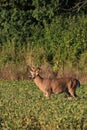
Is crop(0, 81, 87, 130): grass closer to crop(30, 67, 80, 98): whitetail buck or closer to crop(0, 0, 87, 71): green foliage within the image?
crop(30, 67, 80, 98): whitetail buck

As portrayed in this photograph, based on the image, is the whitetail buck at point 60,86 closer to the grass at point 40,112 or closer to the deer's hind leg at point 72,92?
the deer's hind leg at point 72,92

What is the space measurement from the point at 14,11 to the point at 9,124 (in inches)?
567

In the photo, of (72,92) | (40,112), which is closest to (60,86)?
(72,92)

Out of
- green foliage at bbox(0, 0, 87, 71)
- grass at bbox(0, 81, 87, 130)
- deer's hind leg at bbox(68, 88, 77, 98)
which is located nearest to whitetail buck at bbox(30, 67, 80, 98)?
deer's hind leg at bbox(68, 88, 77, 98)

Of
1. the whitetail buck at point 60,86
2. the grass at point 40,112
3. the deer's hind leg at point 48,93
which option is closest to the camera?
the grass at point 40,112

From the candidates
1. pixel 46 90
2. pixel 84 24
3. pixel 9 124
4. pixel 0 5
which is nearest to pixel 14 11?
pixel 0 5

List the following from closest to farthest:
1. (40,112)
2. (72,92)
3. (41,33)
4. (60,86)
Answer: (40,112) → (72,92) → (60,86) → (41,33)

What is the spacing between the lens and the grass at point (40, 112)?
35.0 feet

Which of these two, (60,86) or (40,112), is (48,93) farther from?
(40,112)

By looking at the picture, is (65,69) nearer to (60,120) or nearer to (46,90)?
(46,90)

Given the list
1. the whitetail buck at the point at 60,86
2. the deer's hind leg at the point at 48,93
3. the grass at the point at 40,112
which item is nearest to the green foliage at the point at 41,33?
the grass at the point at 40,112

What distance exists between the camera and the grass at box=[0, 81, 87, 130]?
35.0 ft

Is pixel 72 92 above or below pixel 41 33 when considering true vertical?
below

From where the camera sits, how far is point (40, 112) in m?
12.3
